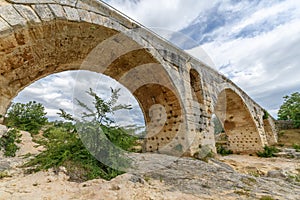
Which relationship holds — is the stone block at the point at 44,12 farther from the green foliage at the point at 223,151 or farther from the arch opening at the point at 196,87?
the green foliage at the point at 223,151

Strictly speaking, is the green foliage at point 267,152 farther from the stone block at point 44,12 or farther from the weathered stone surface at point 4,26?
the weathered stone surface at point 4,26

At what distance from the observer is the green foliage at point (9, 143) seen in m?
6.13

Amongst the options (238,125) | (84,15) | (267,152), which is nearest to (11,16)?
(84,15)

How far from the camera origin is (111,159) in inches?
130

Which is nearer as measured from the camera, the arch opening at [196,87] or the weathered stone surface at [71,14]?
the weathered stone surface at [71,14]

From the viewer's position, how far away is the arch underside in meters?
3.12

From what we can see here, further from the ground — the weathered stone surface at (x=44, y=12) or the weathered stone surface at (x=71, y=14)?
the weathered stone surface at (x=71, y=14)

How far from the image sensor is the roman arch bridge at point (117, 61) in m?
2.95

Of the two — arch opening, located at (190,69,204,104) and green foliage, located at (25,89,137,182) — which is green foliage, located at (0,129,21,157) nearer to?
green foliage, located at (25,89,137,182)

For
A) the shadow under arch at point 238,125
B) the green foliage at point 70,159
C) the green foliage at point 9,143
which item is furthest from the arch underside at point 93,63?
the shadow under arch at point 238,125

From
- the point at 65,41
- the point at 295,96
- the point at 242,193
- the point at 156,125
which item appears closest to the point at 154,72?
the point at 156,125

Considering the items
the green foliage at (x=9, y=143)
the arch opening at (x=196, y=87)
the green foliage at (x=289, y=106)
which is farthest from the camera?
the green foliage at (x=289, y=106)

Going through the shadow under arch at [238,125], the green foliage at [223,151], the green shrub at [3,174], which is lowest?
the green shrub at [3,174]

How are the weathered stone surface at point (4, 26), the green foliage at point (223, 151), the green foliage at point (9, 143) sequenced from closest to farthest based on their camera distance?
1. the weathered stone surface at point (4, 26)
2. the green foliage at point (9, 143)
3. the green foliage at point (223, 151)
